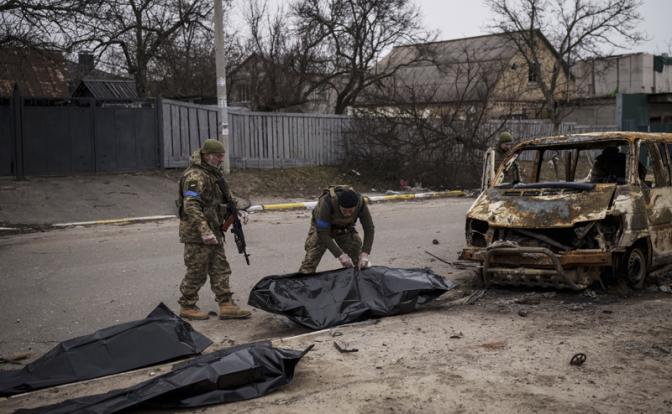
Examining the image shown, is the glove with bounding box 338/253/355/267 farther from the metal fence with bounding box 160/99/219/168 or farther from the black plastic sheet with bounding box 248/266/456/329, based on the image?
the metal fence with bounding box 160/99/219/168

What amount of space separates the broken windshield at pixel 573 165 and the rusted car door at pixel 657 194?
0.23 m

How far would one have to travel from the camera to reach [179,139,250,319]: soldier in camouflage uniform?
21.8 feet

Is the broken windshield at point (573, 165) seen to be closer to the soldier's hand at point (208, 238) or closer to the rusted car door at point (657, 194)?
the rusted car door at point (657, 194)

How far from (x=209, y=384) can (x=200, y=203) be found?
104 inches

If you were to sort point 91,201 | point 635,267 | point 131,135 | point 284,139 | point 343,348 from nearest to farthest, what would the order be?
point 343,348 → point 635,267 → point 91,201 → point 131,135 → point 284,139

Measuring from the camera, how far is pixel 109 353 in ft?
16.5

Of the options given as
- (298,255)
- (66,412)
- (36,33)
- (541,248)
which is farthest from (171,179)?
(66,412)

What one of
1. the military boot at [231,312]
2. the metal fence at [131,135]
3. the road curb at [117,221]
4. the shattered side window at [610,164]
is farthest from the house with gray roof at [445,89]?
the military boot at [231,312]

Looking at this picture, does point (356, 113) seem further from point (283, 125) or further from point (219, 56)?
point (219, 56)

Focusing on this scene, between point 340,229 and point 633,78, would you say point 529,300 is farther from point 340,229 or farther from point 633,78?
point 633,78

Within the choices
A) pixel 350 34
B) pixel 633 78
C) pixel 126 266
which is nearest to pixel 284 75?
pixel 350 34

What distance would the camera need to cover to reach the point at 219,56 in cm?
1678

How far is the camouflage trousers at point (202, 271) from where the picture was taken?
22.0ft

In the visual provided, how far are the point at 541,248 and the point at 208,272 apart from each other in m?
3.27
